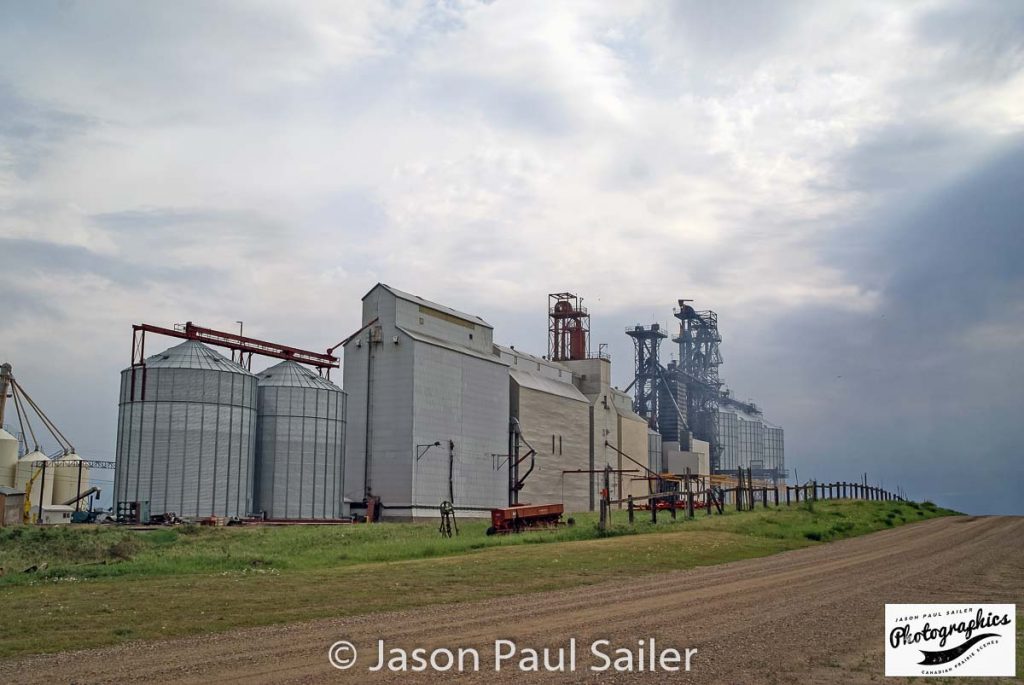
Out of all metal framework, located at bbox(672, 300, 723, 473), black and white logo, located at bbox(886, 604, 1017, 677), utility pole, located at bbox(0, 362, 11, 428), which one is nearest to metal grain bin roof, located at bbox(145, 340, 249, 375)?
utility pole, located at bbox(0, 362, 11, 428)

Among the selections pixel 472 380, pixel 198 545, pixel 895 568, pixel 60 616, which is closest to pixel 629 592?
pixel 895 568

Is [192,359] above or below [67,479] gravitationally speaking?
above

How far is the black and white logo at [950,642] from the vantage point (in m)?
14.0

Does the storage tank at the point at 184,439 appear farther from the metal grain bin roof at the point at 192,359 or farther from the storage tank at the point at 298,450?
the storage tank at the point at 298,450

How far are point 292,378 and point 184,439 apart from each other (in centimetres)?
1038

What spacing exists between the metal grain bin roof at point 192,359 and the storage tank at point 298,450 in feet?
12.9

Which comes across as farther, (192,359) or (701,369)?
(701,369)

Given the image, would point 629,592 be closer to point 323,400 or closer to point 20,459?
point 323,400

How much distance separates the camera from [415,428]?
223 feet

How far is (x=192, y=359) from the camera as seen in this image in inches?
2409

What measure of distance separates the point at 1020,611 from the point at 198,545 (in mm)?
34363

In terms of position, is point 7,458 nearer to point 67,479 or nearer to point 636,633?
point 67,479

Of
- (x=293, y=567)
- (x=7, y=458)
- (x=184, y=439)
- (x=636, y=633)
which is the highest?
(x=184, y=439)

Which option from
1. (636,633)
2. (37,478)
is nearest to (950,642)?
(636,633)
